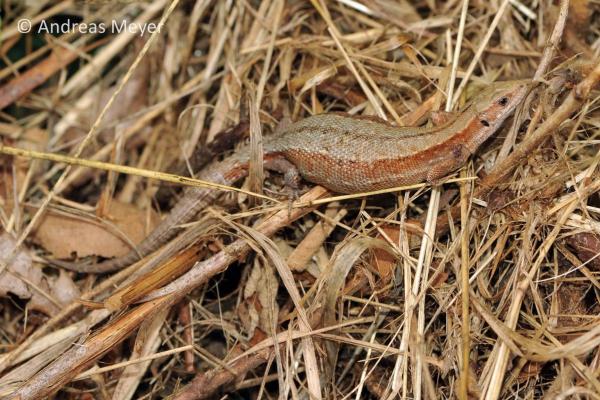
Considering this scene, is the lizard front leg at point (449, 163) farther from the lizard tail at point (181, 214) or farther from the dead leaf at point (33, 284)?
the dead leaf at point (33, 284)

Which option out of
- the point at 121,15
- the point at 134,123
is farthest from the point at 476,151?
the point at 121,15

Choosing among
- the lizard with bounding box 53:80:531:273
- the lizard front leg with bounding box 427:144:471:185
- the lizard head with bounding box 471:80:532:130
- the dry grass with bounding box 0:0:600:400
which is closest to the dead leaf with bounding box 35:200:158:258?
the dry grass with bounding box 0:0:600:400

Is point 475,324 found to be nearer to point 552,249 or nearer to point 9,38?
point 552,249

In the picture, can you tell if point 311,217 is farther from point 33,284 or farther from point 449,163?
point 33,284

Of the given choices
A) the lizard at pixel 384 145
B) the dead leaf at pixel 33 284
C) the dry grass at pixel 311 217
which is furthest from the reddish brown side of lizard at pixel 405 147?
the dead leaf at pixel 33 284

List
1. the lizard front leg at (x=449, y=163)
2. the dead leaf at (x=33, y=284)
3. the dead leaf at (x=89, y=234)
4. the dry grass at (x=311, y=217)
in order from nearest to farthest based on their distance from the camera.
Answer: the dry grass at (x=311, y=217) → the lizard front leg at (x=449, y=163) → the dead leaf at (x=33, y=284) → the dead leaf at (x=89, y=234)

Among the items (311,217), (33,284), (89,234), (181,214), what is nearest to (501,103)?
(311,217)
